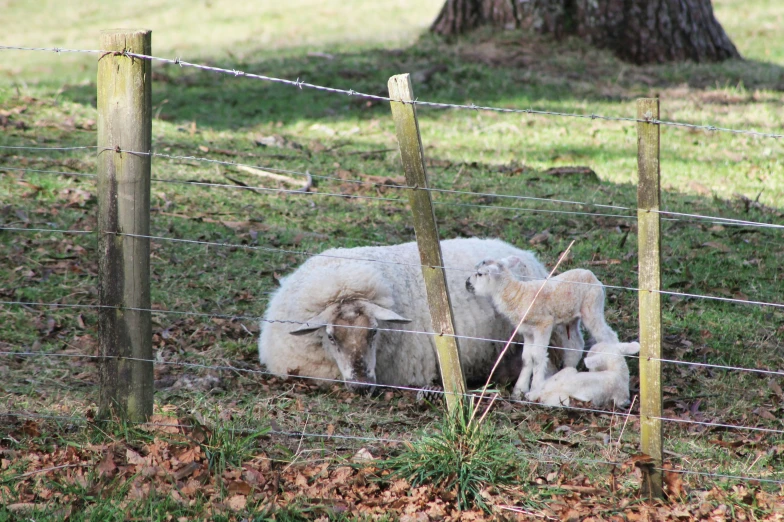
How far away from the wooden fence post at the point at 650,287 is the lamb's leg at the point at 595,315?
1.95 m

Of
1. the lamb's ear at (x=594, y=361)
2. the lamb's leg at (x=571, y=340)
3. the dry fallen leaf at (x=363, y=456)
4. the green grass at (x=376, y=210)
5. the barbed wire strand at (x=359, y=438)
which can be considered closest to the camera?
the barbed wire strand at (x=359, y=438)

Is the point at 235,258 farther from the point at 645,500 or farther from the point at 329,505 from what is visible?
the point at 645,500

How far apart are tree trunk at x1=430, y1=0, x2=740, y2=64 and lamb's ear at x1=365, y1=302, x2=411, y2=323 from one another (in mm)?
11488

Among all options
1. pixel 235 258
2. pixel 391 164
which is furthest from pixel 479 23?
pixel 235 258

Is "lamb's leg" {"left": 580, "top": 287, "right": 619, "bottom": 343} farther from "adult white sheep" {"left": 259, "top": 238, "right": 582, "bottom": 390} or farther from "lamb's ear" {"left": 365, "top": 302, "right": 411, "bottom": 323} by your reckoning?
"lamb's ear" {"left": 365, "top": 302, "right": 411, "bottom": 323}

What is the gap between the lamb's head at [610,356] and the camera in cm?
578

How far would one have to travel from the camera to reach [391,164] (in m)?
11.2

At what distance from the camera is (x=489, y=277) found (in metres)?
6.23

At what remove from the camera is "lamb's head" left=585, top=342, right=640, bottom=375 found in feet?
19.0

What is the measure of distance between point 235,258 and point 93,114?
16.1ft

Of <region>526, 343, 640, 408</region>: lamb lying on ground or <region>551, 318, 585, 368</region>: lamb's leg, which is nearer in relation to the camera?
<region>526, 343, 640, 408</region>: lamb lying on ground

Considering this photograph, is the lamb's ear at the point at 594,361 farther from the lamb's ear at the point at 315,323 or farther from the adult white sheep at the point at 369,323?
A: the lamb's ear at the point at 315,323

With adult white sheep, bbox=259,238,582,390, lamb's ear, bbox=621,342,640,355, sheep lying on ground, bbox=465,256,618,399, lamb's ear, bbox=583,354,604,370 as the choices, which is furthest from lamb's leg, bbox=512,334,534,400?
lamb's ear, bbox=621,342,640,355

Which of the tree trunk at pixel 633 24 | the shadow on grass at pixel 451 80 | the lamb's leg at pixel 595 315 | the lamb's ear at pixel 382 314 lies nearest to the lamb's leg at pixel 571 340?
the lamb's leg at pixel 595 315
